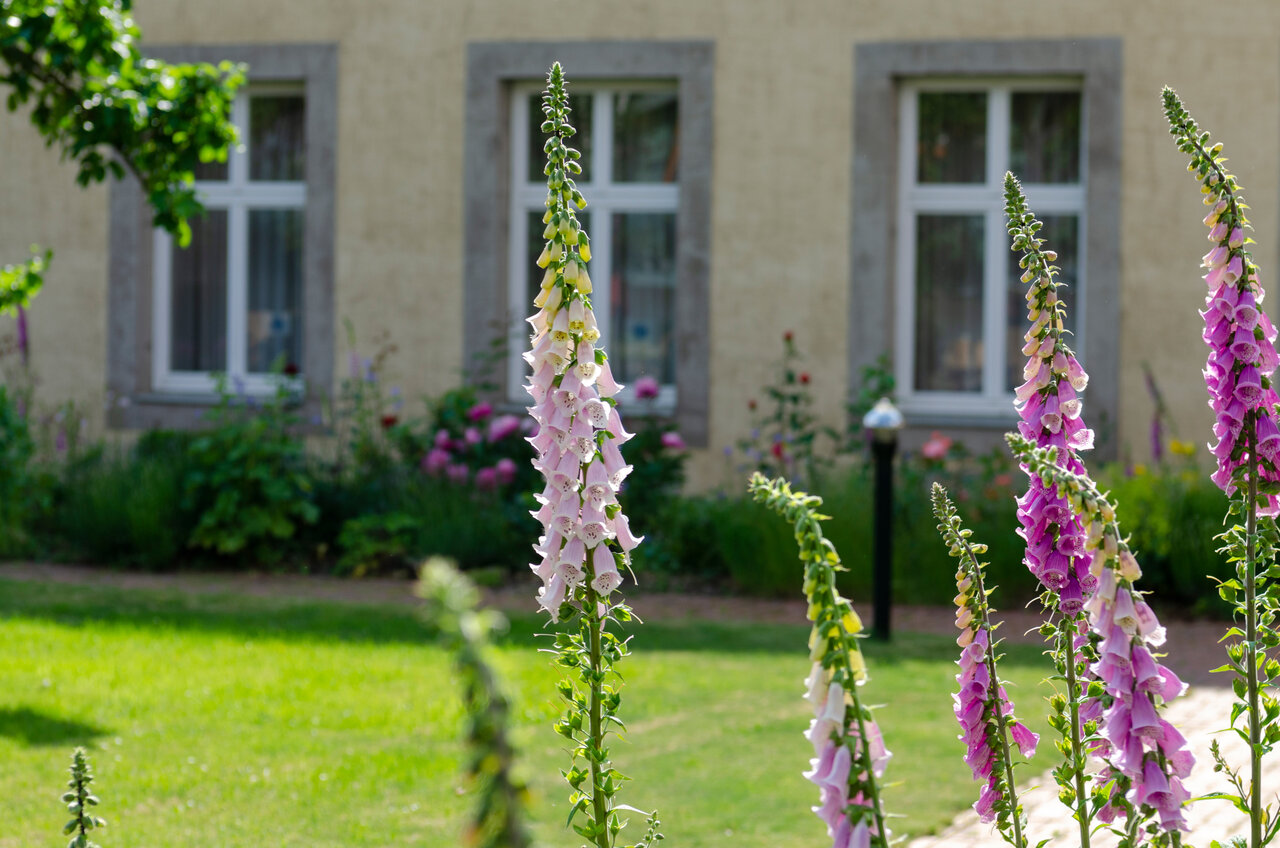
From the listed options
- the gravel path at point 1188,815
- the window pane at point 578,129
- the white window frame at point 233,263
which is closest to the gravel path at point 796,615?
the gravel path at point 1188,815

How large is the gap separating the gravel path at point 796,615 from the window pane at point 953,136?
3260 millimetres

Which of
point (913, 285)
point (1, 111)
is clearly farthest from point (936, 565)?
point (1, 111)

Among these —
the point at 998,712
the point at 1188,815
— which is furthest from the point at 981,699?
the point at 1188,815

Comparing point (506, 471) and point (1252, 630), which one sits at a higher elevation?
point (1252, 630)

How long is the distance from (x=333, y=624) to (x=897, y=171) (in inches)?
200

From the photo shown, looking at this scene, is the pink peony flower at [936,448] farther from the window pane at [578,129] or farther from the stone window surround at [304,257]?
the stone window surround at [304,257]

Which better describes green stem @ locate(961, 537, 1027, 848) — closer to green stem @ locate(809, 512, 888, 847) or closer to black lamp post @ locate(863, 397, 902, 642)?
green stem @ locate(809, 512, 888, 847)

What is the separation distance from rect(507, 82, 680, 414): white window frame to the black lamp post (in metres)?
3.45

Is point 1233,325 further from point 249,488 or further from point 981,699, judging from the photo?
point 249,488

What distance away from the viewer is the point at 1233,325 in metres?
2.40

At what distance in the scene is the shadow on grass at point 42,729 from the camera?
17.2ft

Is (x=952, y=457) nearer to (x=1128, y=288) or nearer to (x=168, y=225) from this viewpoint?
(x=1128, y=288)

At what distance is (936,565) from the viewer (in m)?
8.64

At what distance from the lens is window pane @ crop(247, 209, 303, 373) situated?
1132 centimetres
